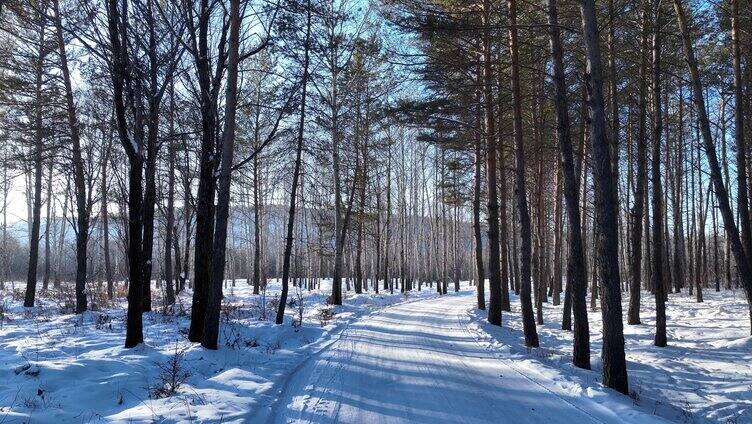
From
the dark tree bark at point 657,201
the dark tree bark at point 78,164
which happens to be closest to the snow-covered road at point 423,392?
the dark tree bark at point 657,201

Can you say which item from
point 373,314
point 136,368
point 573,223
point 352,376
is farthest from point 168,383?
point 373,314

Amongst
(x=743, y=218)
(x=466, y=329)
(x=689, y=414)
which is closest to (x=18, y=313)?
(x=466, y=329)

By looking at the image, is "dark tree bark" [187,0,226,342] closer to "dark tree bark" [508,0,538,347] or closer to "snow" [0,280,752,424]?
"snow" [0,280,752,424]

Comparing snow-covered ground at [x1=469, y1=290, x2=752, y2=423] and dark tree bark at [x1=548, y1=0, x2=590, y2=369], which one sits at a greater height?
dark tree bark at [x1=548, y1=0, x2=590, y2=369]

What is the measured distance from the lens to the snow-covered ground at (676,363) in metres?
6.50

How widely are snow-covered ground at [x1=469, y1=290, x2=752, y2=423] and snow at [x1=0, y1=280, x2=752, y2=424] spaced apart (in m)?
0.04

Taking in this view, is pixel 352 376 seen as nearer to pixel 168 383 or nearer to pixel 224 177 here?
pixel 168 383

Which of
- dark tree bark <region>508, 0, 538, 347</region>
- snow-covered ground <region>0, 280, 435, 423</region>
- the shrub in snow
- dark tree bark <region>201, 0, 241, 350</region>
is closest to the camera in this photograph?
snow-covered ground <region>0, 280, 435, 423</region>

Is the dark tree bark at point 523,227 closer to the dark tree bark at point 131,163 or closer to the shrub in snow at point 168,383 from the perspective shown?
the shrub in snow at point 168,383

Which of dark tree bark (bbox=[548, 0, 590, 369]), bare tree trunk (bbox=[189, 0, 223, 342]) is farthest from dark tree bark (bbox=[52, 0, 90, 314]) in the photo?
dark tree bark (bbox=[548, 0, 590, 369])

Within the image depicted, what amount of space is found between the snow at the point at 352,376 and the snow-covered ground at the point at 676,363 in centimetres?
4

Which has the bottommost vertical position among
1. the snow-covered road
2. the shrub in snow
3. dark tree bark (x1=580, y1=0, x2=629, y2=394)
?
the snow-covered road

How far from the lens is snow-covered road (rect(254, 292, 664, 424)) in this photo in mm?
4926

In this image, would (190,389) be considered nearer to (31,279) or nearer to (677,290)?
(31,279)
